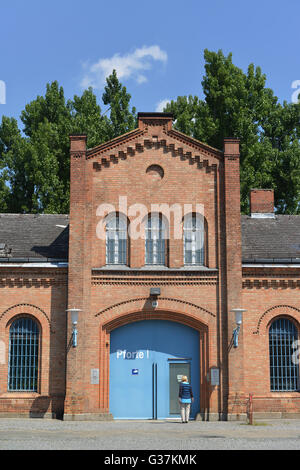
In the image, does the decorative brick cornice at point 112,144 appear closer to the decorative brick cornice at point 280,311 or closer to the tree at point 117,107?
the decorative brick cornice at point 280,311

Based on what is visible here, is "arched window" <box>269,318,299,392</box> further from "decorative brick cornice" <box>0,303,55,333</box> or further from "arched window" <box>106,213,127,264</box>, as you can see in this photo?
"decorative brick cornice" <box>0,303,55,333</box>

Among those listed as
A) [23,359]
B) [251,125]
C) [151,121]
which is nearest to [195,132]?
[251,125]

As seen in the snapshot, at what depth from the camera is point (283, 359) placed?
70.7 ft

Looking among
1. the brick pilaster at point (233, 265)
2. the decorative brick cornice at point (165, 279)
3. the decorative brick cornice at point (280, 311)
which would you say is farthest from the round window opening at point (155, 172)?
the decorative brick cornice at point (280, 311)

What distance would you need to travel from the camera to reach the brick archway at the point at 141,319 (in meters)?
20.7

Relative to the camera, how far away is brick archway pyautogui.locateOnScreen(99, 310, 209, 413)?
20656mm

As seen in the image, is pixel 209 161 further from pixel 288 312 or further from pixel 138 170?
pixel 288 312

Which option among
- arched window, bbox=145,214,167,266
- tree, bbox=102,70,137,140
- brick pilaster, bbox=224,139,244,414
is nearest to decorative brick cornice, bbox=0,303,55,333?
arched window, bbox=145,214,167,266

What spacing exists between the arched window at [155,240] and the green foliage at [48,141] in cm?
1542

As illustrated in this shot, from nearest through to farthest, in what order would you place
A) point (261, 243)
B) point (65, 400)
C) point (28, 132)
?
point (65, 400)
point (261, 243)
point (28, 132)

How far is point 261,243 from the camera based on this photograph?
77.9 ft

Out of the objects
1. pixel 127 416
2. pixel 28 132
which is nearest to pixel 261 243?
pixel 127 416

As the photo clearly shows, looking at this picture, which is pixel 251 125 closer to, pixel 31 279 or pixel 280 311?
pixel 280 311

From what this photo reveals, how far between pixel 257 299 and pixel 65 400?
23.6ft
